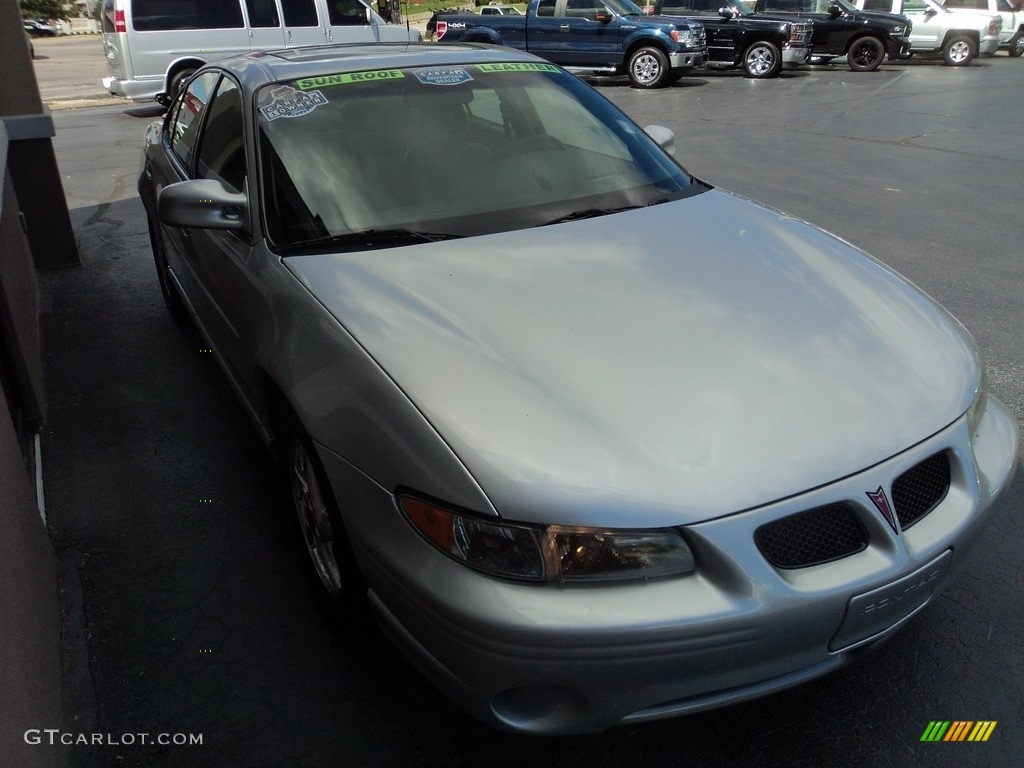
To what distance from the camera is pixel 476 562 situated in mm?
1880

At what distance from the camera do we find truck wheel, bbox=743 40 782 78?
1822 centimetres

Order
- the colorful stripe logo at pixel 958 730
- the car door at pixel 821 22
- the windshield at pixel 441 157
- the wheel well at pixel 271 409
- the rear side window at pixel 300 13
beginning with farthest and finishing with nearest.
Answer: the car door at pixel 821 22 → the rear side window at pixel 300 13 → the windshield at pixel 441 157 → the wheel well at pixel 271 409 → the colorful stripe logo at pixel 958 730

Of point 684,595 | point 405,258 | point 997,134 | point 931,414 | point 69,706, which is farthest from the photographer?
point 997,134

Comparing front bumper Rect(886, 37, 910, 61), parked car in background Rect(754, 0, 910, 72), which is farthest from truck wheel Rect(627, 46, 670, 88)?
front bumper Rect(886, 37, 910, 61)

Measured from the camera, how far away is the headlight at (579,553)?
185 cm

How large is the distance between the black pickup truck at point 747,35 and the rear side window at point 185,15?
30.7ft

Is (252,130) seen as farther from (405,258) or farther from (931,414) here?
(931,414)

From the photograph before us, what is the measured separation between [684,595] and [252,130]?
2335 millimetres

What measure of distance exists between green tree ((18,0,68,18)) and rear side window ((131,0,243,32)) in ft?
177

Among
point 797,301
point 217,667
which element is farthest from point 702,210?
A: point 217,667

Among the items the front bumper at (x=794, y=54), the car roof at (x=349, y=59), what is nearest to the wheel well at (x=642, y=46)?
the front bumper at (x=794, y=54)

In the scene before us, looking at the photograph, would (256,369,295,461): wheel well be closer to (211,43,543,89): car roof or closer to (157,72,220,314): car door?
(157,72,220,314): car door

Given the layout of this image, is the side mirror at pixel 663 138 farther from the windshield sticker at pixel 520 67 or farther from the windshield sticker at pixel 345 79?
the windshield sticker at pixel 345 79

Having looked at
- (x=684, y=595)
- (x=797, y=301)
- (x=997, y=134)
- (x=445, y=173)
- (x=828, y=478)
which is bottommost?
(x=997, y=134)
